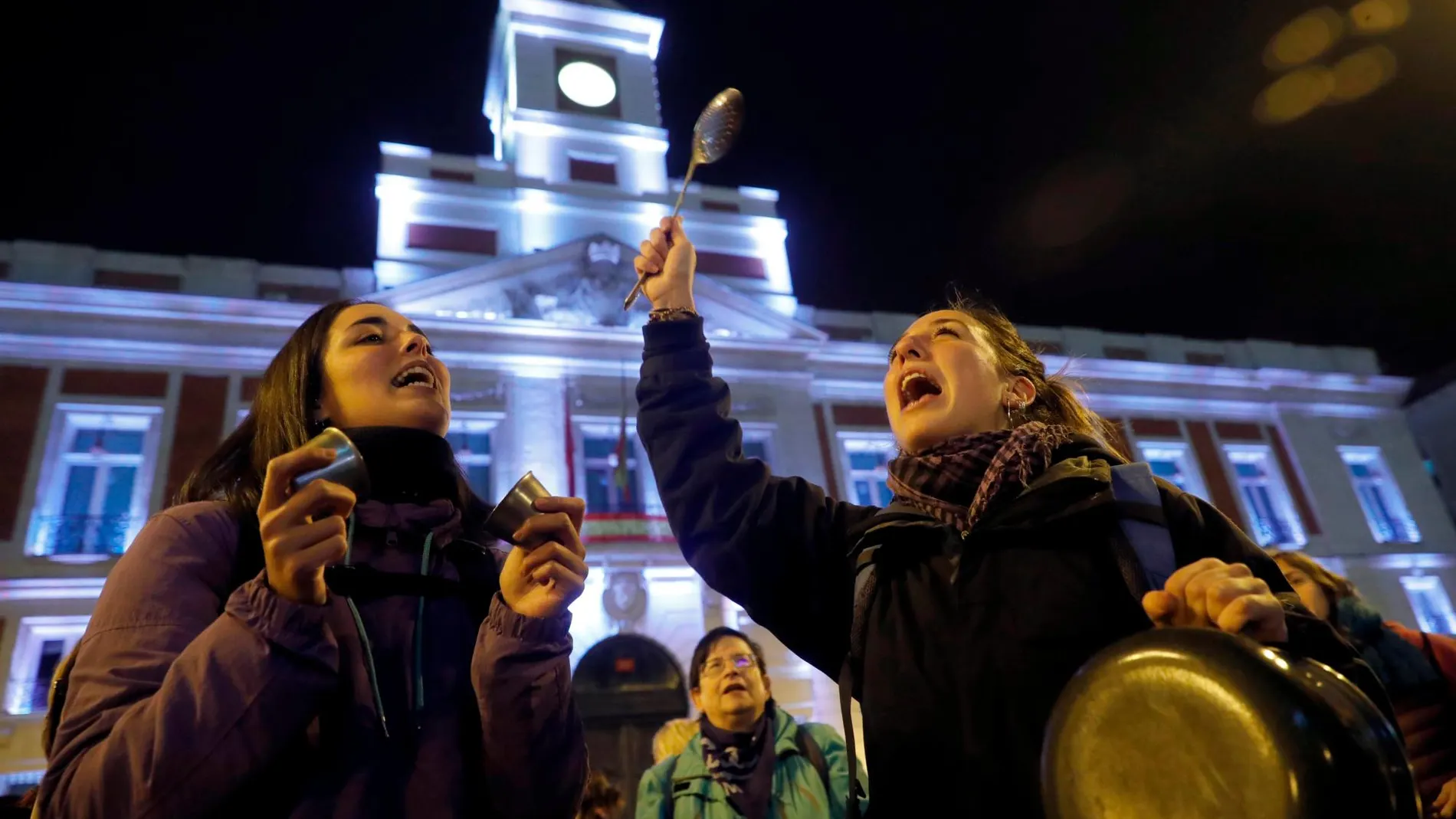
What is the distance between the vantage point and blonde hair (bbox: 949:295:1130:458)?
231 cm

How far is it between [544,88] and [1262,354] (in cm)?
1731

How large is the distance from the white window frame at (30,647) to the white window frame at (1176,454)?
705 inches

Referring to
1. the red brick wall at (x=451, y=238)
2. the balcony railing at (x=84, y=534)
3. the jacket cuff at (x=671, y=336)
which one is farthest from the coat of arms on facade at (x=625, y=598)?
the jacket cuff at (x=671, y=336)

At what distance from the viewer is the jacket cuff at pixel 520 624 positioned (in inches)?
61.6

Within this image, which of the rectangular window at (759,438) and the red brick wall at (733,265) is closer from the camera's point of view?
the rectangular window at (759,438)

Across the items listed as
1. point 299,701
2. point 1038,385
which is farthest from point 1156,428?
point 299,701

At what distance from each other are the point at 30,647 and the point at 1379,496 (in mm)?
24312

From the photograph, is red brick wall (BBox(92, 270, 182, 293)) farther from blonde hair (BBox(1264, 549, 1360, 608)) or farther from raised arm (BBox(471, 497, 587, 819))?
blonde hair (BBox(1264, 549, 1360, 608))

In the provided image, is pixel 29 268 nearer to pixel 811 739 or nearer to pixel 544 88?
pixel 544 88

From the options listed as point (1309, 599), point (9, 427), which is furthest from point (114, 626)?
point (9, 427)

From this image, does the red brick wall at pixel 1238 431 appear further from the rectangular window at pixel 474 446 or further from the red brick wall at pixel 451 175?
the red brick wall at pixel 451 175

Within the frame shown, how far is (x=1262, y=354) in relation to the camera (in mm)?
19359

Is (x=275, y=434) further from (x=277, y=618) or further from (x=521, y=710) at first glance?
(x=521, y=710)

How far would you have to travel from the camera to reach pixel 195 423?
1207 centimetres
